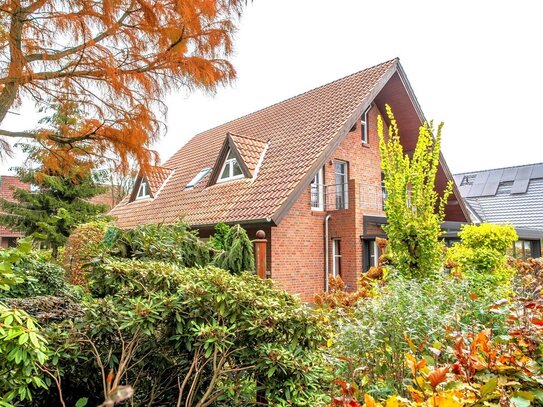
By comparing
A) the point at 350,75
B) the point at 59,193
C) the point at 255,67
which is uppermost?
the point at 350,75

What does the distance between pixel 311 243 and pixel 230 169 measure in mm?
3836

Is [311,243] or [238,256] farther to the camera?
[311,243]

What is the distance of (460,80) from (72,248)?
13.7m

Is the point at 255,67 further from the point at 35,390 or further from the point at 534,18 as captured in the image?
the point at 534,18

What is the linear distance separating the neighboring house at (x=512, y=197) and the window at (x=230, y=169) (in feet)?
45.5

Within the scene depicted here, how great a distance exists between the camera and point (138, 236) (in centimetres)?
514

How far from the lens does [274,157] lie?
40.8ft

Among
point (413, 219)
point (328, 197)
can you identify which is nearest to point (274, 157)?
point (328, 197)

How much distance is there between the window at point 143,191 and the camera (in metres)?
16.8

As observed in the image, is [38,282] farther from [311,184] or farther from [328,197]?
[328,197]

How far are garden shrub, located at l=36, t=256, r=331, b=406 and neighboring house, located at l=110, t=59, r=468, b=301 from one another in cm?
623

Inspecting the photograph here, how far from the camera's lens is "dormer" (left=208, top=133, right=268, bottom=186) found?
40.4ft

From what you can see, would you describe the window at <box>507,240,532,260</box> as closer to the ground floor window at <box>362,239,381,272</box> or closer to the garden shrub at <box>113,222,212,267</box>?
the ground floor window at <box>362,239,381,272</box>

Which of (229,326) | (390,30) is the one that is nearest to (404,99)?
(390,30)
